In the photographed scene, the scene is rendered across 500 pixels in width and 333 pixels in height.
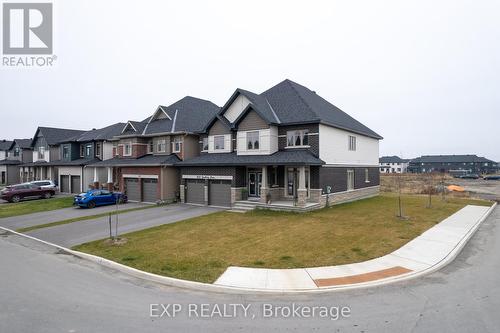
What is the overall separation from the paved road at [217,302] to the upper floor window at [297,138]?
47.3 ft

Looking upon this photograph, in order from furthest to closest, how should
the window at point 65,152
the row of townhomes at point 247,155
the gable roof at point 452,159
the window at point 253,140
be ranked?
the gable roof at point 452,159, the window at point 65,152, the window at point 253,140, the row of townhomes at point 247,155

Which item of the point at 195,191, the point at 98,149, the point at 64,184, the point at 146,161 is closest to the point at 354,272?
the point at 195,191

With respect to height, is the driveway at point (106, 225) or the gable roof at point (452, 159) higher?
the gable roof at point (452, 159)

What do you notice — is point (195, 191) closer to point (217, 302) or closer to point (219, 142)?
point (219, 142)

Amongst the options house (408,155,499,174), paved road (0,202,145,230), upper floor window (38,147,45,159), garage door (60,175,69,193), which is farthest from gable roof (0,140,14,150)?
house (408,155,499,174)

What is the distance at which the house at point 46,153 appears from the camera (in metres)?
41.0

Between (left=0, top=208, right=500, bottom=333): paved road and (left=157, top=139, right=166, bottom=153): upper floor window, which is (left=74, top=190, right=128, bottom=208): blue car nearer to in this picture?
(left=157, top=139, right=166, bottom=153): upper floor window

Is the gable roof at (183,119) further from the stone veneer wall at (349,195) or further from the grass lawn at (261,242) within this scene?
the stone veneer wall at (349,195)

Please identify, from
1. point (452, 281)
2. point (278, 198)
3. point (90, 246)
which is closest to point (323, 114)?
point (278, 198)

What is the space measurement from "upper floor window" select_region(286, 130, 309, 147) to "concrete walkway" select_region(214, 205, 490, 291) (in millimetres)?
12276

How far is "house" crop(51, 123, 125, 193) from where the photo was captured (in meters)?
34.9

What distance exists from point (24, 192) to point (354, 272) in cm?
3530

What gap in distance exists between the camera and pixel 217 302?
23.3 ft

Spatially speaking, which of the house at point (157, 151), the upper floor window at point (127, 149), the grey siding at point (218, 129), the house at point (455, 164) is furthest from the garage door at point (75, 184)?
the house at point (455, 164)
